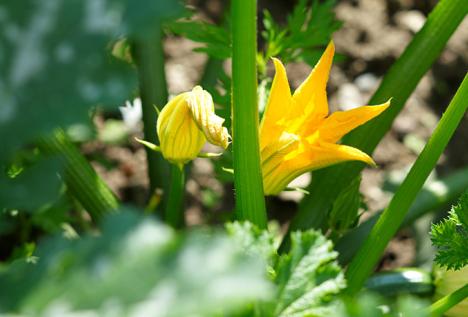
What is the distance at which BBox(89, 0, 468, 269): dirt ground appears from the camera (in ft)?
8.27

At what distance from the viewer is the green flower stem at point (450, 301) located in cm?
112

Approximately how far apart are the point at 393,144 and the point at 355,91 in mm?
221

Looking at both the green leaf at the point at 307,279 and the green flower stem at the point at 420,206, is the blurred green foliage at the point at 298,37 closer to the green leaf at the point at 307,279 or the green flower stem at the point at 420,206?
the green flower stem at the point at 420,206

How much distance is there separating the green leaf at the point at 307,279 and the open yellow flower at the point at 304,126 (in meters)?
0.29


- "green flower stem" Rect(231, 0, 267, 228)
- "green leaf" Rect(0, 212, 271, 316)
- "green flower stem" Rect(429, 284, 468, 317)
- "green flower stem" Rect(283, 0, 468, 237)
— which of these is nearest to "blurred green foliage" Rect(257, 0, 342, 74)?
"green flower stem" Rect(283, 0, 468, 237)

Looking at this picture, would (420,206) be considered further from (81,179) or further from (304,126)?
(81,179)

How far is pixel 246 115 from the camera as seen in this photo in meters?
1.13

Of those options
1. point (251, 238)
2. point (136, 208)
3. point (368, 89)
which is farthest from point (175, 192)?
point (368, 89)

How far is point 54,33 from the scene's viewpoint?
0.71m

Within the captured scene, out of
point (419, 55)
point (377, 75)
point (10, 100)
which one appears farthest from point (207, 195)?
point (10, 100)

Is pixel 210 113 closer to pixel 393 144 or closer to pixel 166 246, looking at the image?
pixel 166 246

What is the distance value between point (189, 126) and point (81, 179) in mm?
350

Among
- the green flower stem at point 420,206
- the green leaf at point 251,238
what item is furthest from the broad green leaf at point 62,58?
the green flower stem at point 420,206

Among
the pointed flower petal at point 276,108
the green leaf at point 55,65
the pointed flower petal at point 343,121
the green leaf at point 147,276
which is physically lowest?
the green leaf at point 147,276
